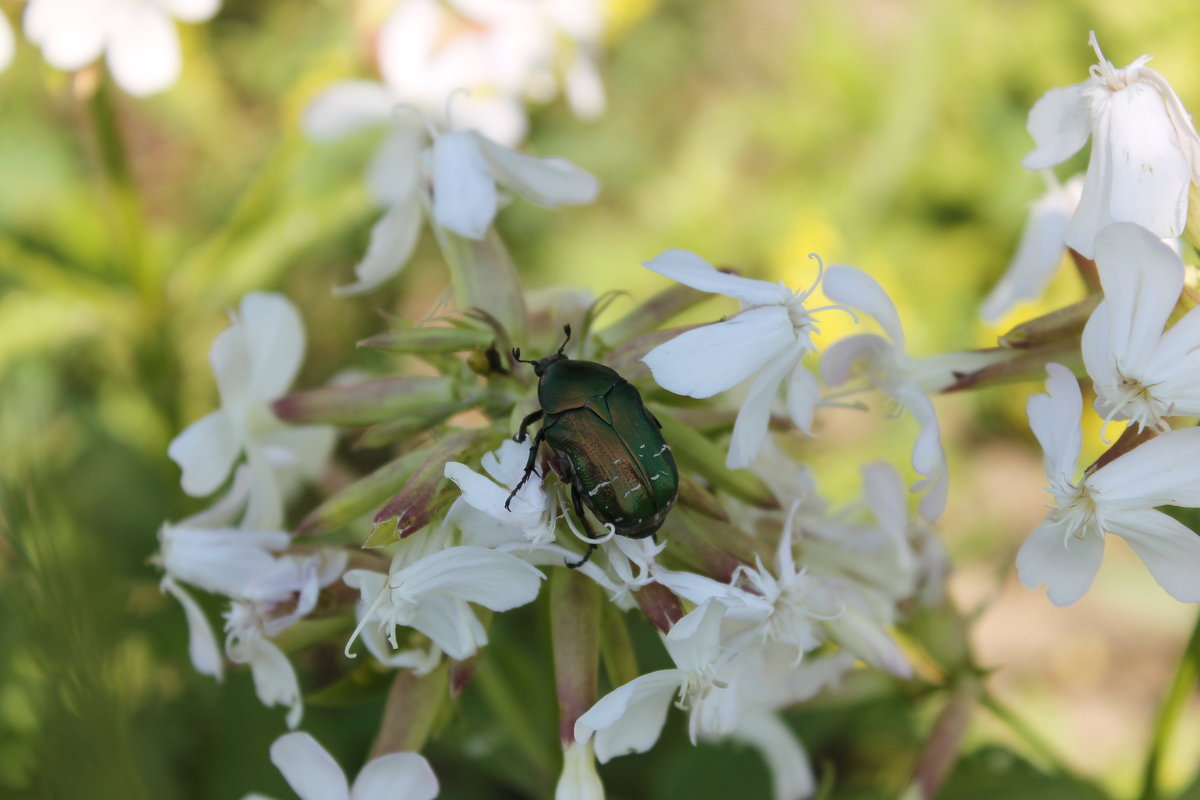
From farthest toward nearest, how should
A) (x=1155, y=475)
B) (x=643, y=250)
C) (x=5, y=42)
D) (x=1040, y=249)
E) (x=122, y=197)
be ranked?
(x=643, y=250) → (x=122, y=197) → (x=5, y=42) → (x=1040, y=249) → (x=1155, y=475)

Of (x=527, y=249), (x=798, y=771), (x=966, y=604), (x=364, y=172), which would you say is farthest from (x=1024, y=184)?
(x=798, y=771)

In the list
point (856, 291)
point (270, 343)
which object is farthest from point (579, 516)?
point (270, 343)

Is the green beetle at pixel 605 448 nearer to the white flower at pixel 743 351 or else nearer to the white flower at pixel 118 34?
the white flower at pixel 743 351

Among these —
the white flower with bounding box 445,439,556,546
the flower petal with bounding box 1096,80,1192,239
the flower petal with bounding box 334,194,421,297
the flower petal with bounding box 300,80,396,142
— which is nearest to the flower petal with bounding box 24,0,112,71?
the flower petal with bounding box 300,80,396,142

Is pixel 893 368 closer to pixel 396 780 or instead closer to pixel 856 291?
pixel 856 291

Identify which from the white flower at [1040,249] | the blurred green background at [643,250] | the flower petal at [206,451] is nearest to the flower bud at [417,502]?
the flower petal at [206,451]

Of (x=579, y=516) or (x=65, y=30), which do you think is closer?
(x=579, y=516)
